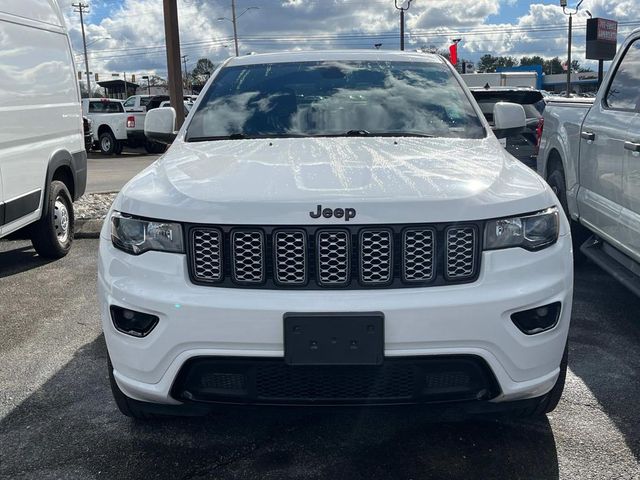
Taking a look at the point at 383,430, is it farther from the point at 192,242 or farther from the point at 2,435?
the point at 2,435

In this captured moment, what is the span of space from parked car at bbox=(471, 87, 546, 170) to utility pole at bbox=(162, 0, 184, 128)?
391 centimetres

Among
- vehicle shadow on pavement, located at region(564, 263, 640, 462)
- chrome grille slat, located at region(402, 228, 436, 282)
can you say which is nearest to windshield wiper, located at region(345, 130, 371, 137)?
chrome grille slat, located at region(402, 228, 436, 282)

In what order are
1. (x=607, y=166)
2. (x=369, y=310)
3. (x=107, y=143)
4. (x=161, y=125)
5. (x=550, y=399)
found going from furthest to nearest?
1. (x=107, y=143)
2. (x=607, y=166)
3. (x=161, y=125)
4. (x=550, y=399)
5. (x=369, y=310)

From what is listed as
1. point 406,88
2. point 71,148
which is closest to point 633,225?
point 406,88

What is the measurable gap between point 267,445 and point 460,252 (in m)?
1.24

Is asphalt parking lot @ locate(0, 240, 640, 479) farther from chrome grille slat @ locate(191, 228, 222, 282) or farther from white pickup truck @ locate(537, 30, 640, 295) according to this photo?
white pickup truck @ locate(537, 30, 640, 295)

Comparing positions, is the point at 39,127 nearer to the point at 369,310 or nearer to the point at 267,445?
the point at 267,445

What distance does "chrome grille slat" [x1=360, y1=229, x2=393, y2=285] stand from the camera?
2.54 metres

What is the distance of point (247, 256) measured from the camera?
256 cm

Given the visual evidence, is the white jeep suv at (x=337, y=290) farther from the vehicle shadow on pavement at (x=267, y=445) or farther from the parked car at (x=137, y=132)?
the parked car at (x=137, y=132)

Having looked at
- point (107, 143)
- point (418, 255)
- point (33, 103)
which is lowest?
point (107, 143)

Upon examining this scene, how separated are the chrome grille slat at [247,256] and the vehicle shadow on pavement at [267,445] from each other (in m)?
0.56

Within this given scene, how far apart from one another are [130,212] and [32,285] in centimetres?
353

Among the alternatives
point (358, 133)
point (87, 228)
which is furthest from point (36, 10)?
point (358, 133)
